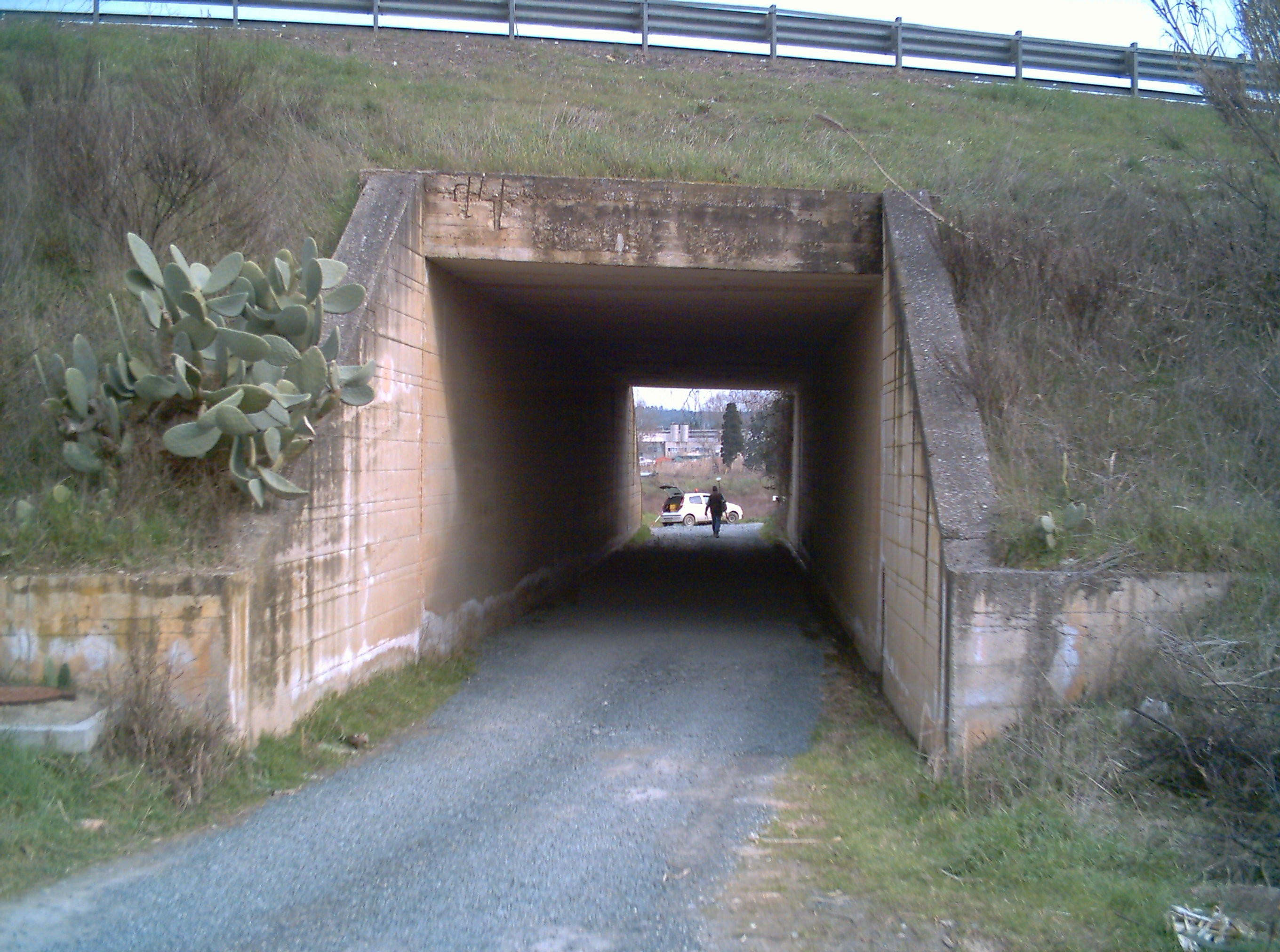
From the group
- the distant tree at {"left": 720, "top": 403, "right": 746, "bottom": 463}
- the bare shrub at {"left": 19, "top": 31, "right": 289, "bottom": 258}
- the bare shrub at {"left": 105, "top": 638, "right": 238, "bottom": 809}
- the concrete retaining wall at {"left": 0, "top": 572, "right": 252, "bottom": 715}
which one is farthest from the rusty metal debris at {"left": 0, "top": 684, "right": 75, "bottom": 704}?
the distant tree at {"left": 720, "top": 403, "right": 746, "bottom": 463}

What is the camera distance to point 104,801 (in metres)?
5.05

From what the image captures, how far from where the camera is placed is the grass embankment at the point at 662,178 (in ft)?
21.0

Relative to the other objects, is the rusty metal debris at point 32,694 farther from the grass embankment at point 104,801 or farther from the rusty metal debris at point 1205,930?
the rusty metal debris at point 1205,930

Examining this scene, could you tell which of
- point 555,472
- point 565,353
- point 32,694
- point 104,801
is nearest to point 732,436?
point 565,353

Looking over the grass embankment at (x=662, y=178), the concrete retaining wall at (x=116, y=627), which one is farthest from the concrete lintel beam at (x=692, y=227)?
the concrete retaining wall at (x=116, y=627)

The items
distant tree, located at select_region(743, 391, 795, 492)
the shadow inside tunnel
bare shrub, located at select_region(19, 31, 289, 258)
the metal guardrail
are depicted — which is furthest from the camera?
distant tree, located at select_region(743, 391, 795, 492)

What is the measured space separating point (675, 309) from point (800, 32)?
43.1ft

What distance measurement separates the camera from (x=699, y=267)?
961cm

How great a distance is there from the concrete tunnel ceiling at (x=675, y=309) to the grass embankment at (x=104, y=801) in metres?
5.34

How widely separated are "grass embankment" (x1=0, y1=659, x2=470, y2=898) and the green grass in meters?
3.27

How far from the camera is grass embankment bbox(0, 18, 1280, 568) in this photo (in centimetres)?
639

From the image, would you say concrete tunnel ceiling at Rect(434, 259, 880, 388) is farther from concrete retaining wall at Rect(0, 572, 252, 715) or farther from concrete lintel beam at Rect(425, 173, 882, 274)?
concrete retaining wall at Rect(0, 572, 252, 715)

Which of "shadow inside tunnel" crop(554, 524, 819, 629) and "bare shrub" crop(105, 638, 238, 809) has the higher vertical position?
"bare shrub" crop(105, 638, 238, 809)

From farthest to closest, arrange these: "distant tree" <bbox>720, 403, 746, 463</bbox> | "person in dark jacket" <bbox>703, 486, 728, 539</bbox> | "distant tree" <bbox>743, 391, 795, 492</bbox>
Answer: "distant tree" <bbox>720, 403, 746, 463</bbox> → "person in dark jacket" <bbox>703, 486, 728, 539</bbox> → "distant tree" <bbox>743, 391, 795, 492</bbox>
